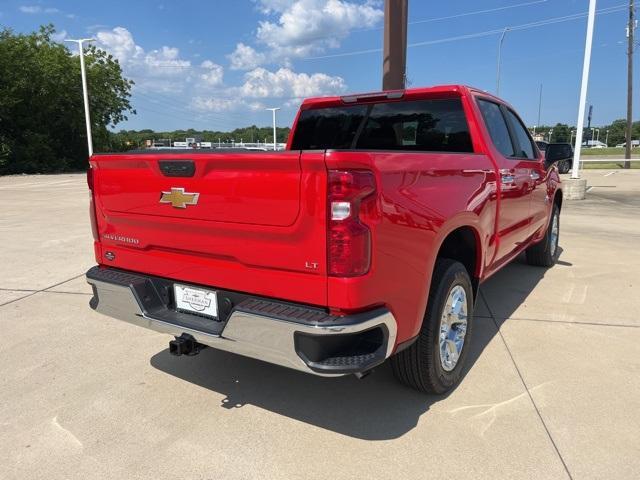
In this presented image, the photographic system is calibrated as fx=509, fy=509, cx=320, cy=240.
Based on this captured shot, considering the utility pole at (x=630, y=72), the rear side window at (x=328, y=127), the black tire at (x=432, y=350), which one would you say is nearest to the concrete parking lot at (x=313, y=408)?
the black tire at (x=432, y=350)

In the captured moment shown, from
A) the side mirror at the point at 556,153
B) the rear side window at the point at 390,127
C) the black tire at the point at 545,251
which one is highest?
the rear side window at the point at 390,127

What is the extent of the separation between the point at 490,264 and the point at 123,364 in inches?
113

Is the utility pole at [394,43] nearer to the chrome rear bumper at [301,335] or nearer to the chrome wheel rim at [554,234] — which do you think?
the chrome wheel rim at [554,234]

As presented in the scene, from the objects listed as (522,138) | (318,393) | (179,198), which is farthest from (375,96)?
(318,393)

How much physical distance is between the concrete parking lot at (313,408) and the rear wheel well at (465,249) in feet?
2.20

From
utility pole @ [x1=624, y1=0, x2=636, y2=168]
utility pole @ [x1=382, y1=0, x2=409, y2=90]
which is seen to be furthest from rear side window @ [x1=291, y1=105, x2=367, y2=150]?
utility pole @ [x1=624, y1=0, x2=636, y2=168]

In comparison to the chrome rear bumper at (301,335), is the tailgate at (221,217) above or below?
above

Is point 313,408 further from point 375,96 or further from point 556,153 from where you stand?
point 556,153

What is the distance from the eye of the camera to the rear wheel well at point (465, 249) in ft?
11.3

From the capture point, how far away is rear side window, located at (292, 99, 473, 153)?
403cm

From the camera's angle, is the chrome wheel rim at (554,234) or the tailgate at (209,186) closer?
the tailgate at (209,186)

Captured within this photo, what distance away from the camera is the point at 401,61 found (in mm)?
9594

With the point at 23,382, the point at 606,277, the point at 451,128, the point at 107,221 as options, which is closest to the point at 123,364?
the point at 23,382

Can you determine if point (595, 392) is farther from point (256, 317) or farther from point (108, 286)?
point (108, 286)
